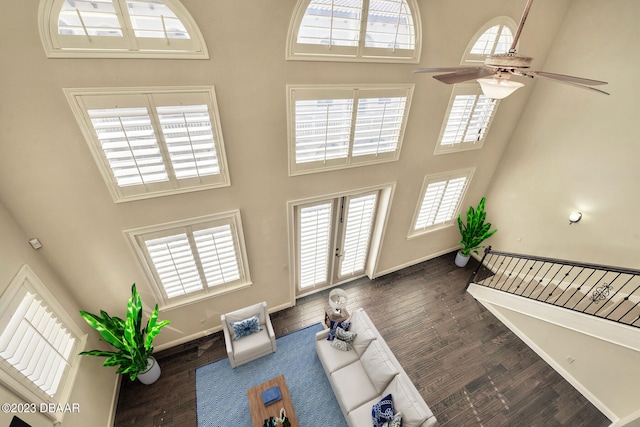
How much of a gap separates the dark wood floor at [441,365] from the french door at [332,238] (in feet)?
1.57

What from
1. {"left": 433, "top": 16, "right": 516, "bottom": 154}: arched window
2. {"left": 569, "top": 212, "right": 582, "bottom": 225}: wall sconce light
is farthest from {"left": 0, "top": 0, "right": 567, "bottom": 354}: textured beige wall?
{"left": 569, "top": 212, "right": 582, "bottom": 225}: wall sconce light

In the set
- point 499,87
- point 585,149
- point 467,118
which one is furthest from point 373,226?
point 585,149


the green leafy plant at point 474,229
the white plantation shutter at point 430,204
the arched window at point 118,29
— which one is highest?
the arched window at point 118,29

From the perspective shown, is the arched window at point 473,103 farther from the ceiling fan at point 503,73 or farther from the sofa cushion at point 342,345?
the sofa cushion at point 342,345

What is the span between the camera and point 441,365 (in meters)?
4.45

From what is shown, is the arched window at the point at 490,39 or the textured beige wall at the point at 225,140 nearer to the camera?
the textured beige wall at the point at 225,140

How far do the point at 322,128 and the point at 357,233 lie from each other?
91.8 inches

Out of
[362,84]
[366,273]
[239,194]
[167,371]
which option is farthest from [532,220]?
[167,371]

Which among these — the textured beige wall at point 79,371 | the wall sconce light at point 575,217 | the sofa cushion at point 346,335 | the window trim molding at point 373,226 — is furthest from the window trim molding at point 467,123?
the textured beige wall at point 79,371

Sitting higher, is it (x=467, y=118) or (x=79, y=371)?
(x=467, y=118)

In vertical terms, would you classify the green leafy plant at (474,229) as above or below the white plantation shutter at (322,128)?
below

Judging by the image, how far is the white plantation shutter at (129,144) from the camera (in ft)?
8.74

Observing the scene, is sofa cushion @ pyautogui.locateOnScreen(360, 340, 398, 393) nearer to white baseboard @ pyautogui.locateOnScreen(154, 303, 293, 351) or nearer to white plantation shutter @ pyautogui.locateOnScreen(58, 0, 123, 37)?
white baseboard @ pyautogui.locateOnScreen(154, 303, 293, 351)

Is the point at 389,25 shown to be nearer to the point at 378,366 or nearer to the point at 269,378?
the point at 378,366
